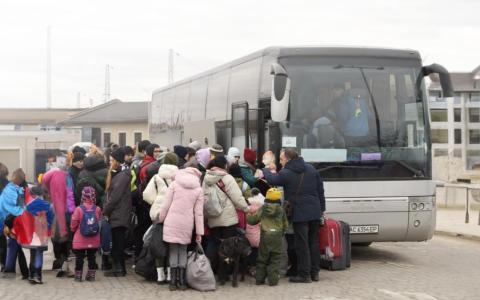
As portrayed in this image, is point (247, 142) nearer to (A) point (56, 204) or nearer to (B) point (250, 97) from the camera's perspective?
(B) point (250, 97)

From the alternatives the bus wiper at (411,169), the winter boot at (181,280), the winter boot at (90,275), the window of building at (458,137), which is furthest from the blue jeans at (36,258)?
the window of building at (458,137)

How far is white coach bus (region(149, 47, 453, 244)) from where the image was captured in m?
12.1

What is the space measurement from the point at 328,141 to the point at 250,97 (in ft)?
6.49

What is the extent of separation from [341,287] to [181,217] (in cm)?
227

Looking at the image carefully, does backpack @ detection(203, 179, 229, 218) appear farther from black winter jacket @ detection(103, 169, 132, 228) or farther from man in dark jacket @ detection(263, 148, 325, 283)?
black winter jacket @ detection(103, 169, 132, 228)

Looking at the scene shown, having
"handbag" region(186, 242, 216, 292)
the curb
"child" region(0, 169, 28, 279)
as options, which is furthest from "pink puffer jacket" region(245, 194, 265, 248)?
the curb

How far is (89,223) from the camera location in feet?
34.1

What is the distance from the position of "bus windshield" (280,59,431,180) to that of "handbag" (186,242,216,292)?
8.80 feet

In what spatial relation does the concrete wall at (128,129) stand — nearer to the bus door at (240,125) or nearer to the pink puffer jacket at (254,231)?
the bus door at (240,125)

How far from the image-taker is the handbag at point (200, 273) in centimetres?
997

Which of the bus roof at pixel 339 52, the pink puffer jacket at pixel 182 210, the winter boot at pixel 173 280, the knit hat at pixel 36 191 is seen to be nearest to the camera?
the pink puffer jacket at pixel 182 210

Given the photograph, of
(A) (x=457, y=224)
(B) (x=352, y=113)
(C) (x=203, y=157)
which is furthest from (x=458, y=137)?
(C) (x=203, y=157)

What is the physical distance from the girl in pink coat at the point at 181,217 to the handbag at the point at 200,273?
0.33 feet

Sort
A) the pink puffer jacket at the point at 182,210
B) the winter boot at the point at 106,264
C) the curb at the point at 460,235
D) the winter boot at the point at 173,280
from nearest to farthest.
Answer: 1. the pink puffer jacket at the point at 182,210
2. the winter boot at the point at 173,280
3. the winter boot at the point at 106,264
4. the curb at the point at 460,235
